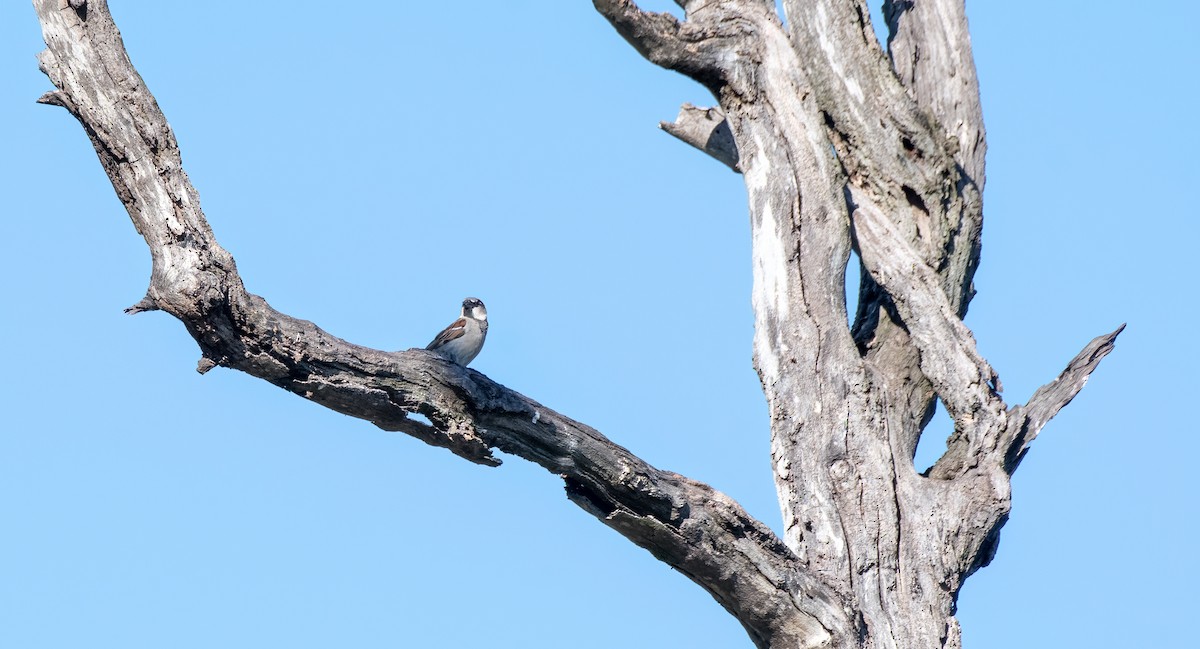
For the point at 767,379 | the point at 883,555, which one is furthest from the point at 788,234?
the point at 883,555

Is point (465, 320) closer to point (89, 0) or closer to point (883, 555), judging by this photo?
point (883, 555)

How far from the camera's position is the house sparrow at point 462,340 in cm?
954

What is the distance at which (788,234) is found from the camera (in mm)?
6469

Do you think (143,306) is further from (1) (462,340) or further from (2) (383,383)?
(1) (462,340)

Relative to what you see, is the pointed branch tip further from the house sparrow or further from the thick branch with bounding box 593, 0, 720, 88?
the house sparrow

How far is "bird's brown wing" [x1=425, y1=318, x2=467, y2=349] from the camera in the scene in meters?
9.59

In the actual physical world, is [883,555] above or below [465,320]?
below

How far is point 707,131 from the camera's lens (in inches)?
306

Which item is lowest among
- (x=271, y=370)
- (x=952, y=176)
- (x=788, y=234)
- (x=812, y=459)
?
(x=271, y=370)

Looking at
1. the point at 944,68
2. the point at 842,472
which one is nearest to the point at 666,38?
the point at 944,68

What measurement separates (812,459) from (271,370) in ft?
8.94

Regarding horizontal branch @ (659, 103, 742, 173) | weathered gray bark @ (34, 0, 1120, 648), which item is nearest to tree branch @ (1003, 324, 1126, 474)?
weathered gray bark @ (34, 0, 1120, 648)

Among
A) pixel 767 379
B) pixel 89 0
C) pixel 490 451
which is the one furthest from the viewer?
pixel 767 379

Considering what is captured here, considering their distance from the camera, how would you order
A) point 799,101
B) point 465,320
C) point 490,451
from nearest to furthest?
point 490,451
point 799,101
point 465,320
